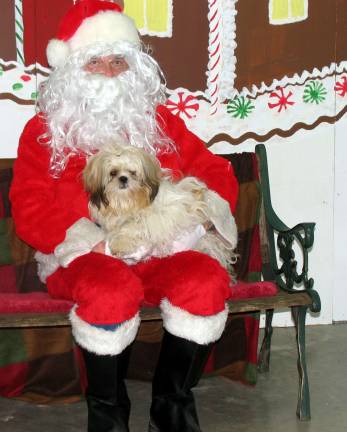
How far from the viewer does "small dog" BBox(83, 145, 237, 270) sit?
10.5 feet

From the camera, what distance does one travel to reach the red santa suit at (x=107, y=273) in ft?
9.68

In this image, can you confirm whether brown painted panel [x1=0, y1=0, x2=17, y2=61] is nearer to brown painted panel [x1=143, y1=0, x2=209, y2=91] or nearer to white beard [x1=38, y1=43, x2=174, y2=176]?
white beard [x1=38, y1=43, x2=174, y2=176]

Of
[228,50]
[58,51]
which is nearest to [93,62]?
[58,51]

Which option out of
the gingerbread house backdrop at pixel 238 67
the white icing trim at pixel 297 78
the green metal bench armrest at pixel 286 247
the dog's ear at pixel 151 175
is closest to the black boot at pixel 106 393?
the dog's ear at pixel 151 175

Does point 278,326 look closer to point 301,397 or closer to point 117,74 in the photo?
point 301,397

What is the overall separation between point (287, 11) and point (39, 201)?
2.22m

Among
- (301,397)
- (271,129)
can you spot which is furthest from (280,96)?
(301,397)

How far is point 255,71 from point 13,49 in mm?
1484

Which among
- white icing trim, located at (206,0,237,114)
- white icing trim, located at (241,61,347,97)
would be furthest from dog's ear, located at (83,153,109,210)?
white icing trim, located at (241,61,347,97)

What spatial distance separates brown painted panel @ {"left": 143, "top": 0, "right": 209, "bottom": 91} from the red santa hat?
70 cm

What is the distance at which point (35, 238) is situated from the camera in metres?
3.34

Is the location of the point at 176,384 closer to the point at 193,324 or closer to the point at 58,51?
the point at 193,324

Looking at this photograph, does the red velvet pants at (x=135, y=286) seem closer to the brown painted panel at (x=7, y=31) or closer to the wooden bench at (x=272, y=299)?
the wooden bench at (x=272, y=299)

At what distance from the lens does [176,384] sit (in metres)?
3.14
